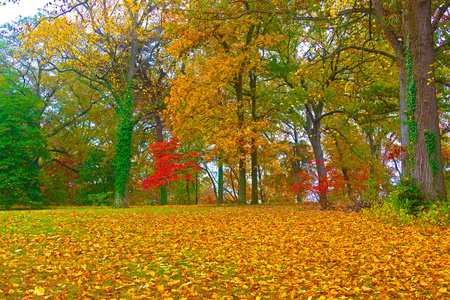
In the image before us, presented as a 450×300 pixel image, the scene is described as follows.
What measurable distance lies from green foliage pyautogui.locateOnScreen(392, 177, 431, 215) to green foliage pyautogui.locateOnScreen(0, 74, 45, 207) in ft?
58.9

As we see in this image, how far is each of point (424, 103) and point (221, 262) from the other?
6599mm

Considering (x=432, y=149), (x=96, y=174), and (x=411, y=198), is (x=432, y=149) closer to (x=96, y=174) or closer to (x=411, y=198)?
(x=411, y=198)

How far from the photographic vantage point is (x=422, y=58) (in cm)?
766

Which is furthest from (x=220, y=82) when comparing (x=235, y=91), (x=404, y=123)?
(x=404, y=123)

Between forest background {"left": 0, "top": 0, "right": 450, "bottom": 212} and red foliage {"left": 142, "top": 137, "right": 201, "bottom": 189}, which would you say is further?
red foliage {"left": 142, "top": 137, "right": 201, "bottom": 189}

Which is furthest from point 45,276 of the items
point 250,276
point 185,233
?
point 185,233

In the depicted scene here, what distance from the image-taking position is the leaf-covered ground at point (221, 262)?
3361 millimetres

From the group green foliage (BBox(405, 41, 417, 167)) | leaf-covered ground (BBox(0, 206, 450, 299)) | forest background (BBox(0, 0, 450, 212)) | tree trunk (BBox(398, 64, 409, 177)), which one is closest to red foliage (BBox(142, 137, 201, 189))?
forest background (BBox(0, 0, 450, 212))

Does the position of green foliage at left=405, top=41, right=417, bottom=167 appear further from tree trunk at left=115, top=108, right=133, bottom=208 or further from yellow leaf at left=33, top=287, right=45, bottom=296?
tree trunk at left=115, top=108, right=133, bottom=208


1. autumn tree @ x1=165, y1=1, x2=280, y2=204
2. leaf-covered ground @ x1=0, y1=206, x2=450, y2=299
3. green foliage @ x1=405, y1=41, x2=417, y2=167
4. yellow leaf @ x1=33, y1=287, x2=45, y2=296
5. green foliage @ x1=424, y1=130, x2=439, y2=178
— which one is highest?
autumn tree @ x1=165, y1=1, x2=280, y2=204

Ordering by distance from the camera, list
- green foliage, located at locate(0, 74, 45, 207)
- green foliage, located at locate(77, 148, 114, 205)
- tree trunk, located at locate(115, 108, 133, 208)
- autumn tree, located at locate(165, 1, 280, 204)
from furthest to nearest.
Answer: green foliage, located at locate(77, 148, 114, 205), green foliage, located at locate(0, 74, 45, 207), tree trunk, located at locate(115, 108, 133, 208), autumn tree, located at locate(165, 1, 280, 204)

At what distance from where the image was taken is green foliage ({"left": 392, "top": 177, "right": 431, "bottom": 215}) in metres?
7.51

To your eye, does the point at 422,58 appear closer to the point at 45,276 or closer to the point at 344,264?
the point at 344,264

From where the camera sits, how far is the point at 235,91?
693 inches
